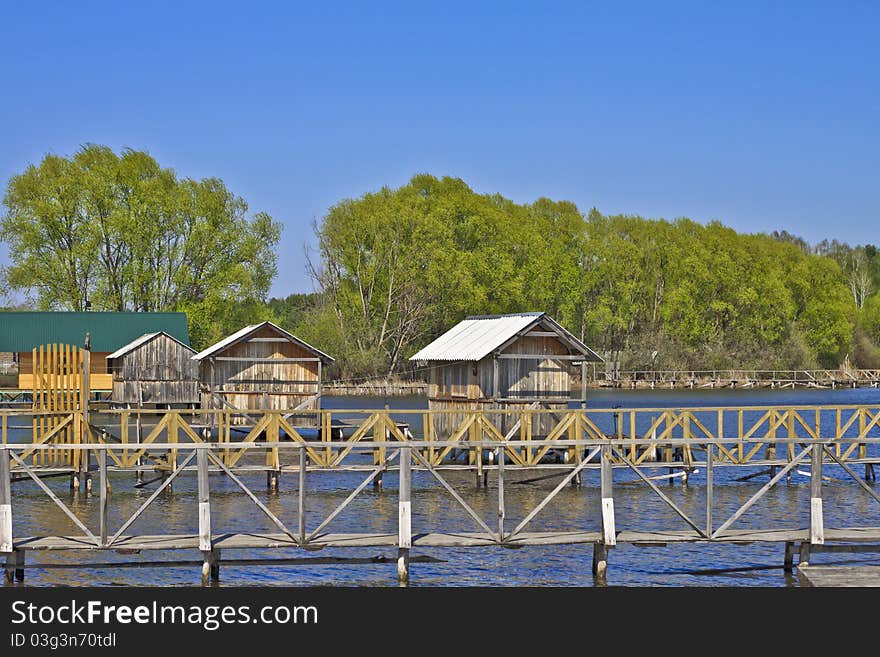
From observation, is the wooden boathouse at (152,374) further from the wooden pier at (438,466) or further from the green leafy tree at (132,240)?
the green leafy tree at (132,240)

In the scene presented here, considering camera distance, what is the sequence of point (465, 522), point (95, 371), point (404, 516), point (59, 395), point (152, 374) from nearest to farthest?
point (404, 516)
point (465, 522)
point (59, 395)
point (152, 374)
point (95, 371)

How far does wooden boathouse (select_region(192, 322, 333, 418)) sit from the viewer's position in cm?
4788

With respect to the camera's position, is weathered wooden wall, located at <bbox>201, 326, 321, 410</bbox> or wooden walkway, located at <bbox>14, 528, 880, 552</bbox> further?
weathered wooden wall, located at <bbox>201, 326, 321, 410</bbox>

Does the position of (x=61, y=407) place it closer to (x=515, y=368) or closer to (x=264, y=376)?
(x=515, y=368)

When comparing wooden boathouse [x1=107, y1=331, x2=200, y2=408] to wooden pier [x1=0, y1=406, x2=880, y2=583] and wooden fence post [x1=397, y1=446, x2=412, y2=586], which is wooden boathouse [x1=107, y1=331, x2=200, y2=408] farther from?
wooden fence post [x1=397, y1=446, x2=412, y2=586]

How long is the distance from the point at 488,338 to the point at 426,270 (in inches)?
2167

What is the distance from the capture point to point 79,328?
6631cm

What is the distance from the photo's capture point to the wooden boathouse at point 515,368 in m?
38.7

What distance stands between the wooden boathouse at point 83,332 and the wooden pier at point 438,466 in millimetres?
4676

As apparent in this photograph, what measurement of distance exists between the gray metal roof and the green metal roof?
26.2m

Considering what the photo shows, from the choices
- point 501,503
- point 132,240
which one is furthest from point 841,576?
point 132,240

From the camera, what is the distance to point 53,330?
218 feet

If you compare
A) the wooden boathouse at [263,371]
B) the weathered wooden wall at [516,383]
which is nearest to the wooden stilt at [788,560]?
the weathered wooden wall at [516,383]

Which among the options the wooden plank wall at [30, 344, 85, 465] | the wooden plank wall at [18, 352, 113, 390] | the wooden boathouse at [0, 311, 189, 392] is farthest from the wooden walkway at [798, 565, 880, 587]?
the wooden plank wall at [18, 352, 113, 390]
